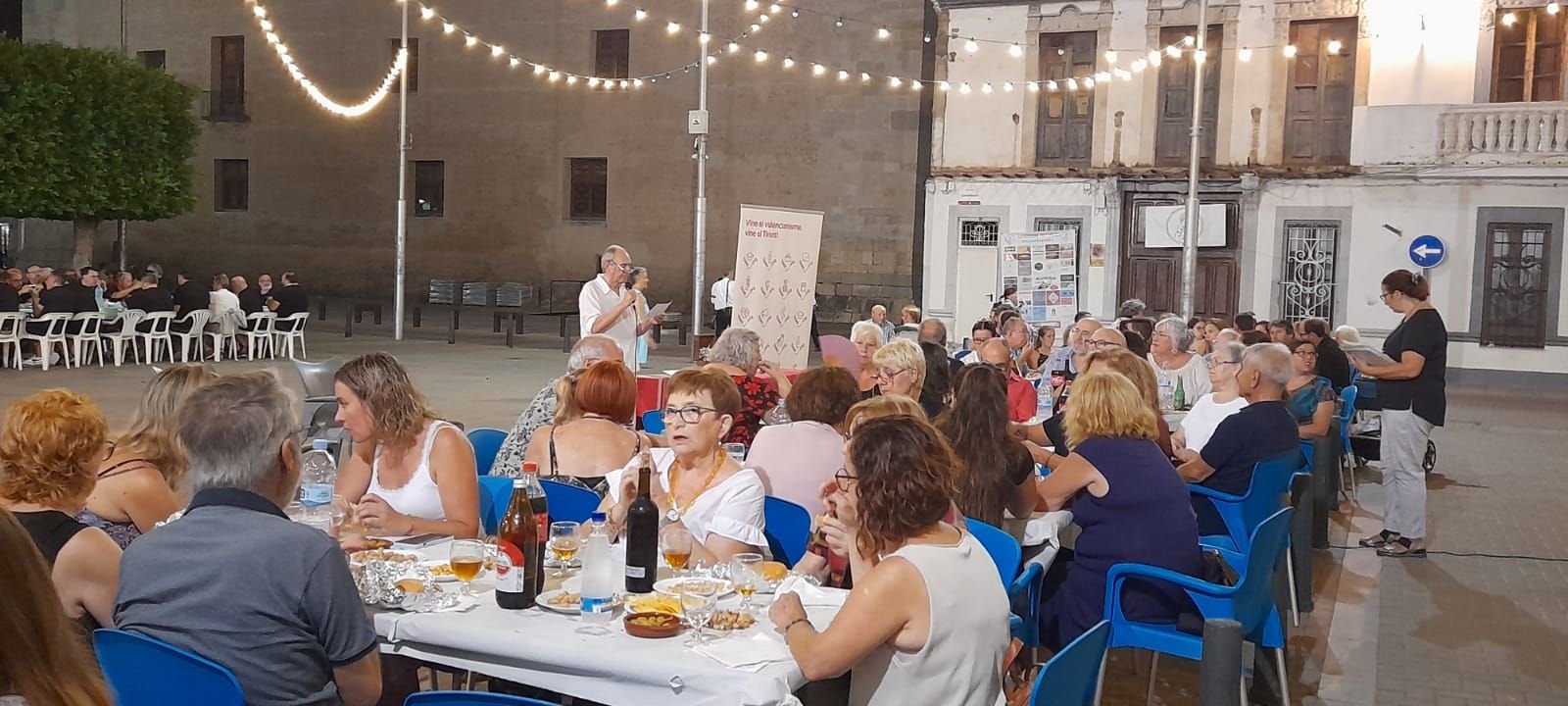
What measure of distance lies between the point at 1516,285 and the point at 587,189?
51.0 ft

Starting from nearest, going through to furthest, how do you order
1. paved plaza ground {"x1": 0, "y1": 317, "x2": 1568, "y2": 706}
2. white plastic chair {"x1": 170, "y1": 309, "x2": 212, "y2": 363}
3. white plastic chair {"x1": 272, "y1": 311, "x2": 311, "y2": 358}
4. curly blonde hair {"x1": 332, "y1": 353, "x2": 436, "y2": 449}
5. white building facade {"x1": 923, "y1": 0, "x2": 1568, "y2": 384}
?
1. curly blonde hair {"x1": 332, "y1": 353, "x2": 436, "y2": 449}
2. paved plaza ground {"x1": 0, "y1": 317, "x2": 1568, "y2": 706}
3. white plastic chair {"x1": 170, "y1": 309, "x2": 212, "y2": 363}
4. white plastic chair {"x1": 272, "y1": 311, "x2": 311, "y2": 358}
5. white building facade {"x1": 923, "y1": 0, "x2": 1568, "y2": 384}

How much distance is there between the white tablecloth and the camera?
2.66m

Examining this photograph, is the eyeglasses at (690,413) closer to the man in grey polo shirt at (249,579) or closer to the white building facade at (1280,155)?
the man in grey polo shirt at (249,579)

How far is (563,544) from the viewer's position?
130 inches

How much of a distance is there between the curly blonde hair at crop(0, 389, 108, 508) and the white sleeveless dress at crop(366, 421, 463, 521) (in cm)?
101

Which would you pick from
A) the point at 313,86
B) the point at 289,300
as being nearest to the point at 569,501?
the point at 289,300

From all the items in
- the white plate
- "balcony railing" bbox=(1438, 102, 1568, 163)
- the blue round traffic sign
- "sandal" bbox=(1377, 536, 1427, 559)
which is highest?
"balcony railing" bbox=(1438, 102, 1568, 163)

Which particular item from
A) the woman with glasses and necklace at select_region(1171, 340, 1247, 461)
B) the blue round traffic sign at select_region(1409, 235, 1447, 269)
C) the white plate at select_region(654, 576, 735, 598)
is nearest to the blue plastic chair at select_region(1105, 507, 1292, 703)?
the white plate at select_region(654, 576, 735, 598)

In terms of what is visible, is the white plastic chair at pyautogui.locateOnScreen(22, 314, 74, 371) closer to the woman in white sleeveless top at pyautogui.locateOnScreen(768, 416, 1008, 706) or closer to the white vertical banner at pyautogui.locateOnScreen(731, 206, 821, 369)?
the white vertical banner at pyautogui.locateOnScreen(731, 206, 821, 369)

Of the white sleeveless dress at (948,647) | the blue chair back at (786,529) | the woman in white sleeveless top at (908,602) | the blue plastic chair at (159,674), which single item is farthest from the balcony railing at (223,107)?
the white sleeveless dress at (948,647)

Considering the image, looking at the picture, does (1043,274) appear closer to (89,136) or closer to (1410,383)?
(1410,383)

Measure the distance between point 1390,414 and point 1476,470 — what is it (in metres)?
4.38

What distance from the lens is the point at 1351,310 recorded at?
1922cm

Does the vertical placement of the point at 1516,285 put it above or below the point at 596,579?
above
